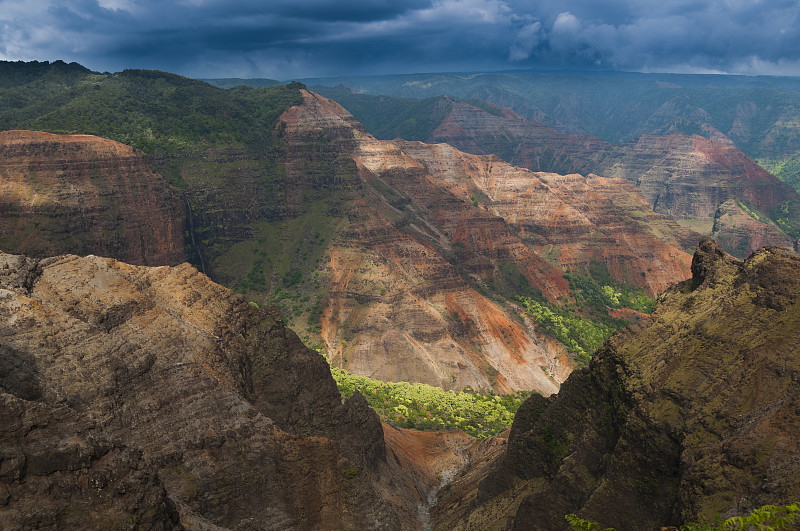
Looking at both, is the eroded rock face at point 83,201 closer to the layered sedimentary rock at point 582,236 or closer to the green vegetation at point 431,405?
the green vegetation at point 431,405

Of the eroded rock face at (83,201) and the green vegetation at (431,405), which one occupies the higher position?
the eroded rock face at (83,201)

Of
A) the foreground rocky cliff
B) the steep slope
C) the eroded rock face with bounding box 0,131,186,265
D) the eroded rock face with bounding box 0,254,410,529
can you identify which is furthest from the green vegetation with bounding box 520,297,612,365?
the steep slope

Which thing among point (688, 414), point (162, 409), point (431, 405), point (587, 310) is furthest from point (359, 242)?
point (688, 414)

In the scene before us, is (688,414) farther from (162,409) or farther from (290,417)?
(290,417)

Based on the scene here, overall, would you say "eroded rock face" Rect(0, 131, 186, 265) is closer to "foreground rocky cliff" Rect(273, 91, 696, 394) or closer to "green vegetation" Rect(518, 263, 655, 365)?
"foreground rocky cliff" Rect(273, 91, 696, 394)

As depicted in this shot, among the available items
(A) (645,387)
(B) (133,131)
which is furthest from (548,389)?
(B) (133,131)

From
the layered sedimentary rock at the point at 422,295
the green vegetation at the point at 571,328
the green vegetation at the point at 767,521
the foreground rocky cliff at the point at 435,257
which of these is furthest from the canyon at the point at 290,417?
the green vegetation at the point at 571,328
